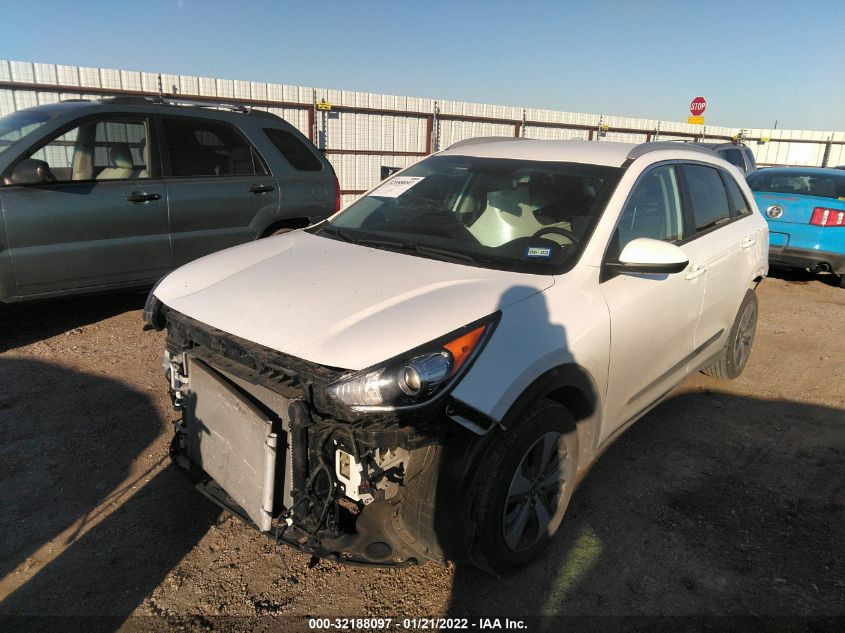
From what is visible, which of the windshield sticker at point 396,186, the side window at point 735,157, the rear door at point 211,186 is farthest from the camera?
the side window at point 735,157

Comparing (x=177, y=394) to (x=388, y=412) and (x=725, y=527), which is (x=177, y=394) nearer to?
(x=388, y=412)

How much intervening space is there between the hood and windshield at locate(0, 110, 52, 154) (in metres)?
2.98

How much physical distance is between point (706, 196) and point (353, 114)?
10.1 m

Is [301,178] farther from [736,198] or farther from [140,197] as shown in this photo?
[736,198]

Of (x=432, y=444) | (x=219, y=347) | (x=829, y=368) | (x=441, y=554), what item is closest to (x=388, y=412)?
(x=432, y=444)

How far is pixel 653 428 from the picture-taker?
13.4 ft

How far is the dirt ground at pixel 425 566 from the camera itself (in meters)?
2.45

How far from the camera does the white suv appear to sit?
213 cm

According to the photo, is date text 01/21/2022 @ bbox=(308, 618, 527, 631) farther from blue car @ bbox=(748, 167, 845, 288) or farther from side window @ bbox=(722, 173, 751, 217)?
blue car @ bbox=(748, 167, 845, 288)

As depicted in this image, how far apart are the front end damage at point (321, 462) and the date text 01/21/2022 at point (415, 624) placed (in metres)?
0.32

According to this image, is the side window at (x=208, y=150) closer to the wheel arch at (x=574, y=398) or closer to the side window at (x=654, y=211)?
the side window at (x=654, y=211)

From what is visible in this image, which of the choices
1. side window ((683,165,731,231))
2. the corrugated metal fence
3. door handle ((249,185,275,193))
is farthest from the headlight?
the corrugated metal fence

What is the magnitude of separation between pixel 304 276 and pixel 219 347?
1.65ft

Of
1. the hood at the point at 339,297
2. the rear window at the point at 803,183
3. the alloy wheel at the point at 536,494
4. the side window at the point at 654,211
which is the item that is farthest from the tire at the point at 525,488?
the rear window at the point at 803,183
